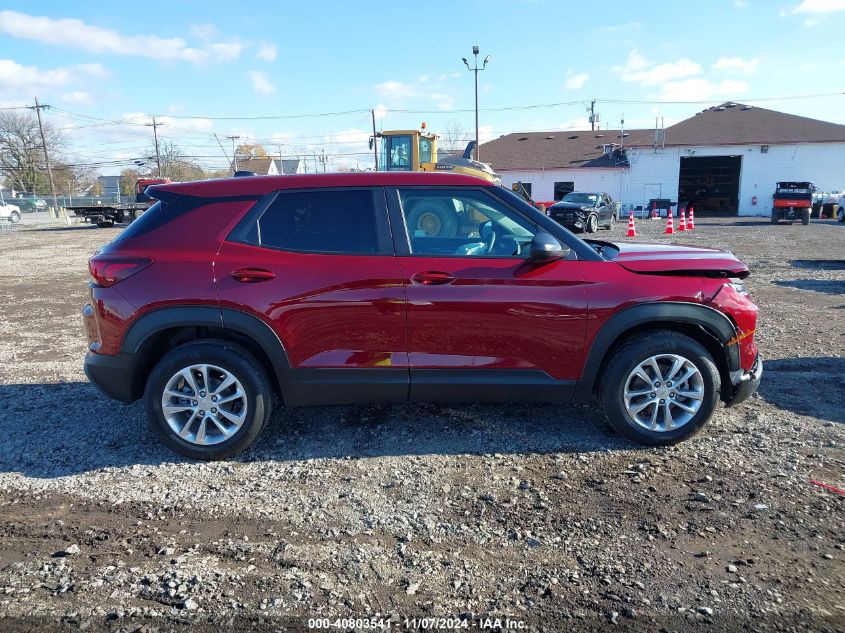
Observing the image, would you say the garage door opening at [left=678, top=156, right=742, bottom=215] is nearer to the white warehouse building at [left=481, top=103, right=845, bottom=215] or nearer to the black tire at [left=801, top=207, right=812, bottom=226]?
the white warehouse building at [left=481, top=103, right=845, bottom=215]

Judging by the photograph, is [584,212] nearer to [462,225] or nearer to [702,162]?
[462,225]

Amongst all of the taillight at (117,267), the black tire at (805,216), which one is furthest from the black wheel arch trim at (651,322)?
the black tire at (805,216)

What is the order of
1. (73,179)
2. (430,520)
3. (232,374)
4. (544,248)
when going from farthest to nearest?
(73,179)
(232,374)
(544,248)
(430,520)

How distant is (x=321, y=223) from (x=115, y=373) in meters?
1.71

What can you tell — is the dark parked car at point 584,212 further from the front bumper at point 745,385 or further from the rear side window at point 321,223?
the rear side window at point 321,223

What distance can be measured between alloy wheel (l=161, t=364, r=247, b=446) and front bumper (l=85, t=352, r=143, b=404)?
276 millimetres

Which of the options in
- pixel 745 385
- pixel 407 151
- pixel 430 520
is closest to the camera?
pixel 430 520

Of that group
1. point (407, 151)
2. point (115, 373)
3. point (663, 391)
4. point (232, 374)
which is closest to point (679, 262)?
point (663, 391)

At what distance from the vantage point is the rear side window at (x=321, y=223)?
12.7 ft

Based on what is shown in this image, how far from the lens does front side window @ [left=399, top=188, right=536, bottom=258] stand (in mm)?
3902

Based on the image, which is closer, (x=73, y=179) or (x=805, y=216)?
(x=805, y=216)

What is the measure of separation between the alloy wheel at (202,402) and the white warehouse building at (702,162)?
39.2 metres

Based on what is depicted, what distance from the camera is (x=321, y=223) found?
394 cm

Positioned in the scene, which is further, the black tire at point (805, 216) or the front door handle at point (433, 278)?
the black tire at point (805, 216)
